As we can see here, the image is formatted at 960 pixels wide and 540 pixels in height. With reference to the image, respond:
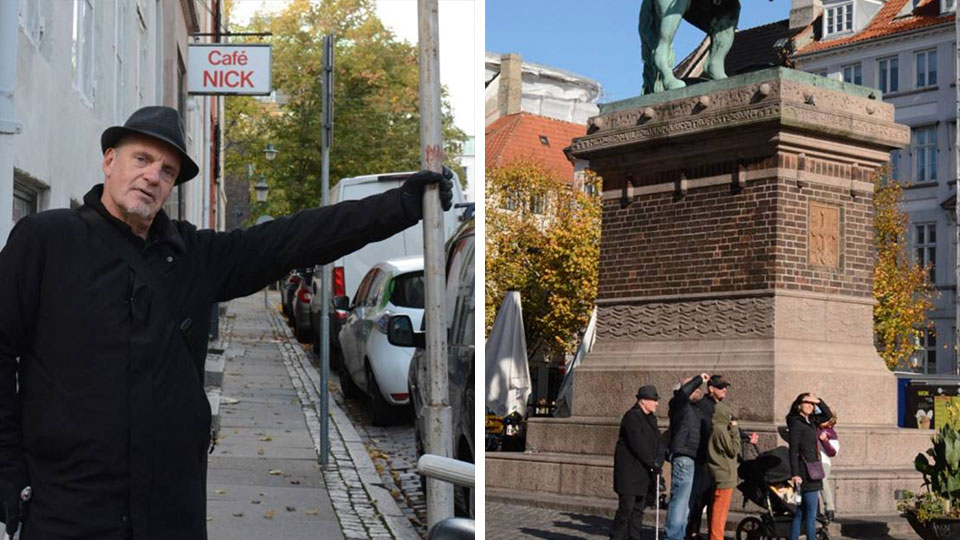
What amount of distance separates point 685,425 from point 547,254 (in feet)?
105

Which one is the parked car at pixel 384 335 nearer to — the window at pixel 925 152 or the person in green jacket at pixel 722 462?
the person in green jacket at pixel 722 462

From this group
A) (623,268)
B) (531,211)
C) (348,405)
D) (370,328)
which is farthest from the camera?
(531,211)

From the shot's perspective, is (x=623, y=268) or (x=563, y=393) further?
(x=563, y=393)

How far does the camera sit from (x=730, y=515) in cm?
1141

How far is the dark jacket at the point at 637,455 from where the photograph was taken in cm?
1041

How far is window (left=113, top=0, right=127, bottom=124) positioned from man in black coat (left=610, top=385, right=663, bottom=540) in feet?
22.5

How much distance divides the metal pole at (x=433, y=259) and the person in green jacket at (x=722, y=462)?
18.2 ft

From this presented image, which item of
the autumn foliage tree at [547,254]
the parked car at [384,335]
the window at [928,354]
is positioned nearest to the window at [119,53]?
the parked car at [384,335]

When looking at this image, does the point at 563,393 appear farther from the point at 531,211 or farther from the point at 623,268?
the point at 531,211

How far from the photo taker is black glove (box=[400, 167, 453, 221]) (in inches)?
173

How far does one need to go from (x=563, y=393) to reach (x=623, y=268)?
1.89m

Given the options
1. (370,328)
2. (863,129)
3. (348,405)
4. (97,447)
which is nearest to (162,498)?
(97,447)

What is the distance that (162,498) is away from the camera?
4.13 metres

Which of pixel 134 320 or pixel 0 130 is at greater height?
pixel 0 130
